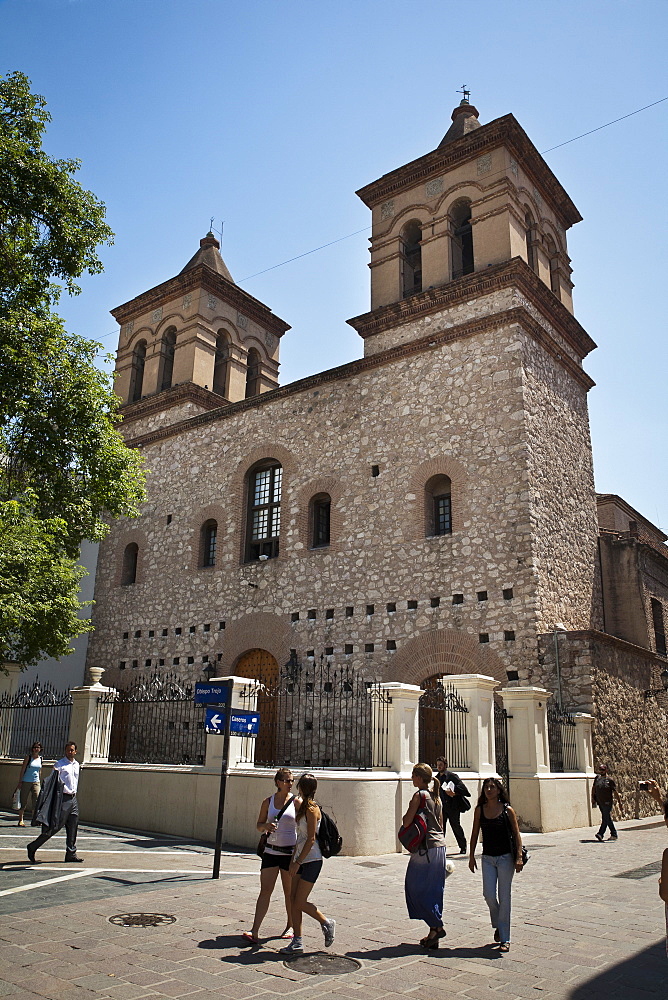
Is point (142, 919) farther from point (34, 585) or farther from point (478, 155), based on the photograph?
point (478, 155)

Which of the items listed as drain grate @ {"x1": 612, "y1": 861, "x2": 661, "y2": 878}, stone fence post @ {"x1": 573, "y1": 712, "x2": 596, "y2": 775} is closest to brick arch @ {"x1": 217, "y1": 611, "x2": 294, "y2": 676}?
stone fence post @ {"x1": 573, "y1": 712, "x2": 596, "y2": 775}

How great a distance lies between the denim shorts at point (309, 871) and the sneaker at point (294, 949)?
409 millimetres

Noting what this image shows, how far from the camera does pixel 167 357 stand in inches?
1024

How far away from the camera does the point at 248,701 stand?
456 inches

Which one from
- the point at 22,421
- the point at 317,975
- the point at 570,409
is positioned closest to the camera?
the point at 317,975

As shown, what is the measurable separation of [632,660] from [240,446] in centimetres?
1159

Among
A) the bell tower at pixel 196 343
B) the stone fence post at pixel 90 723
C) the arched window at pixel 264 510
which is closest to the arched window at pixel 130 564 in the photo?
the bell tower at pixel 196 343

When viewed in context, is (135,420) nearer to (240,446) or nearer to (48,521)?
(240,446)

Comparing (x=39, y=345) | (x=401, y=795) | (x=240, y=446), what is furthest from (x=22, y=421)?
(x=240, y=446)

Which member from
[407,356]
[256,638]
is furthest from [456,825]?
[407,356]

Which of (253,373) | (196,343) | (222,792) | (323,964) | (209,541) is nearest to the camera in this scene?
(323,964)

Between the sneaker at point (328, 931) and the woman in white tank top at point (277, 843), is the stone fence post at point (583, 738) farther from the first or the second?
the sneaker at point (328, 931)

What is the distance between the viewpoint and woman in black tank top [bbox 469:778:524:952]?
589 centimetres

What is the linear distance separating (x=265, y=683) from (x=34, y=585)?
23.7 feet
